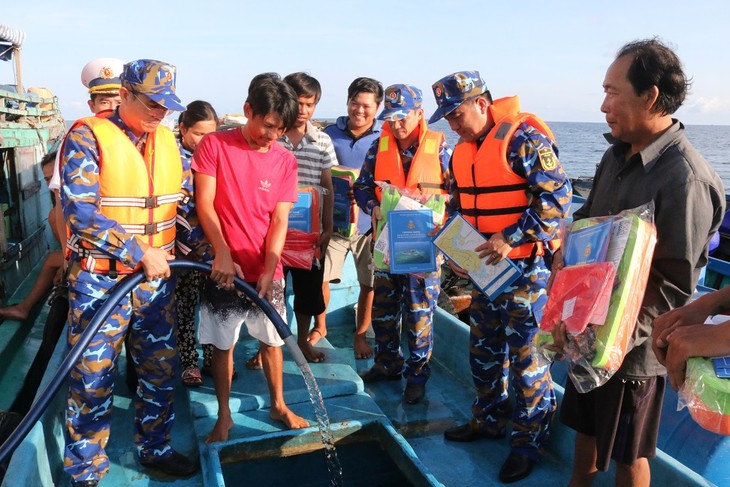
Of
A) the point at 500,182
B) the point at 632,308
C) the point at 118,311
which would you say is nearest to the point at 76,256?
the point at 118,311

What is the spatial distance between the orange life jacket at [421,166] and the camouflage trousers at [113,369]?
1.53 meters

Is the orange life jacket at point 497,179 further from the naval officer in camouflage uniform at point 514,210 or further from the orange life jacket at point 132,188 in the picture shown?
the orange life jacket at point 132,188

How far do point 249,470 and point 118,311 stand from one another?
1169 mm

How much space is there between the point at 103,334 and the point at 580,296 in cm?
201

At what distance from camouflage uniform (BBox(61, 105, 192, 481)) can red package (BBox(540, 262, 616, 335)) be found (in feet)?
5.70

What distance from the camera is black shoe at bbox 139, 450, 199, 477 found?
3.01 metres

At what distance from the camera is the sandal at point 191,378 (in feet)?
12.4

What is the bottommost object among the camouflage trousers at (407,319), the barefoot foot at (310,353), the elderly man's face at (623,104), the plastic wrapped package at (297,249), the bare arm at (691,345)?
the barefoot foot at (310,353)

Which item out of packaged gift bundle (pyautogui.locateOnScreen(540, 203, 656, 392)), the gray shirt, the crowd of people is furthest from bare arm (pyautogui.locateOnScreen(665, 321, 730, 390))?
the gray shirt

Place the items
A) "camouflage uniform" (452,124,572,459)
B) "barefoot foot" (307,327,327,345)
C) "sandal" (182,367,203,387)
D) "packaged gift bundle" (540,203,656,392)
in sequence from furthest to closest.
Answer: "barefoot foot" (307,327,327,345)
"sandal" (182,367,203,387)
"camouflage uniform" (452,124,572,459)
"packaged gift bundle" (540,203,656,392)

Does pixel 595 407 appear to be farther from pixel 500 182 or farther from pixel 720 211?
pixel 500 182

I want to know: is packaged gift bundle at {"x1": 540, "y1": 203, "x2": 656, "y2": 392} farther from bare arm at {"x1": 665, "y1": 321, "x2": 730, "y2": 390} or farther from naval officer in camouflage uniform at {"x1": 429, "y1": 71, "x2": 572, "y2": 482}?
naval officer in camouflage uniform at {"x1": 429, "y1": 71, "x2": 572, "y2": 482}

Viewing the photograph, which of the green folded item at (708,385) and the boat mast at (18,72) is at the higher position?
the boat mast at (18,72)

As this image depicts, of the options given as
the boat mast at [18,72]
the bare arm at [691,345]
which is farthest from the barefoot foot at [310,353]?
the boat mast at [18,72]
